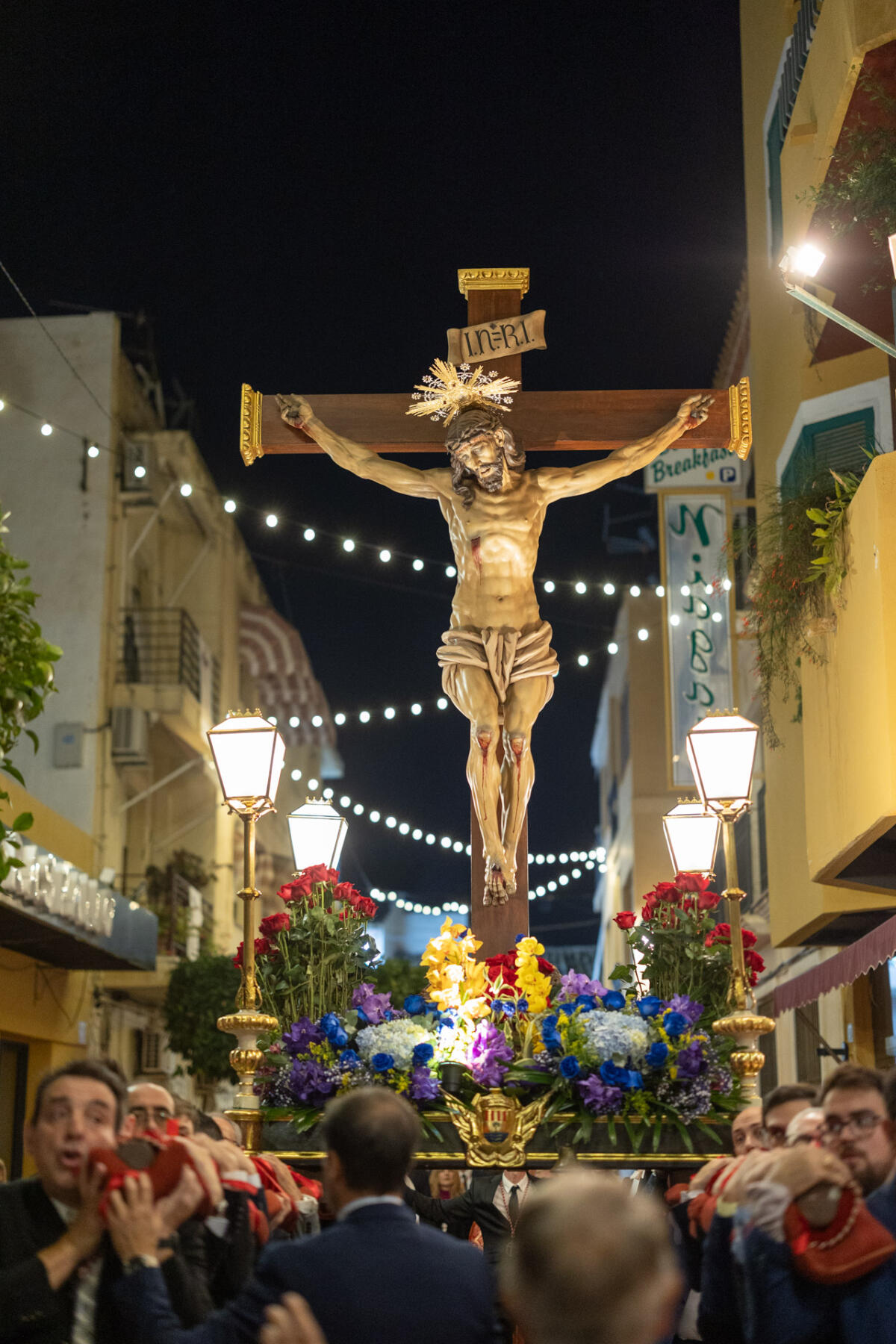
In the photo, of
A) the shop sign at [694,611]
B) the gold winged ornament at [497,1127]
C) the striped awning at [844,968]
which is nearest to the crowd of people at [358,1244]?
the gold winged ornament at [497,1127]

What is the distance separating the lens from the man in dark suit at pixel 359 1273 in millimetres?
2801

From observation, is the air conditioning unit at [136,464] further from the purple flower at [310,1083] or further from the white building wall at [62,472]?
the purple flower at [310,1083]

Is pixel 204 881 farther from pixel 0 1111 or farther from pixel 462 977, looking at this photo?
pixel 462 977

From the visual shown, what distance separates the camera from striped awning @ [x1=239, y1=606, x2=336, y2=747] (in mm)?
32375

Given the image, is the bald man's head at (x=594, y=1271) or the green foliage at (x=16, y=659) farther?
the green foliage at (x=16, y=659)

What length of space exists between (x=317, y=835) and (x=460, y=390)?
222 centimetres

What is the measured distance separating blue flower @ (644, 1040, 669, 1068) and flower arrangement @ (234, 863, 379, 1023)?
1304mm

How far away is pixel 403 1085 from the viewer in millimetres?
5605

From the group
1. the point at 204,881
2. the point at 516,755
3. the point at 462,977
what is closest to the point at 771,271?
the point at 516,755

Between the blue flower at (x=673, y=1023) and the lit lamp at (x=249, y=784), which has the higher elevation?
the lit lamp at (x=249, y=784)

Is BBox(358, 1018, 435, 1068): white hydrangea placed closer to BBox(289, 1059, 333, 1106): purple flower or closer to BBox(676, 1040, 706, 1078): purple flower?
BBox(289, 1059, 333, 1106): purple flower

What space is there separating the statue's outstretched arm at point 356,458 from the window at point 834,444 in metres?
5.22

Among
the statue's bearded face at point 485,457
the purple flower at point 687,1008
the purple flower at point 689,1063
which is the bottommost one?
the purple flower at point 689,1063

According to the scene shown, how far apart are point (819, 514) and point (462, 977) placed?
545 centimetres
